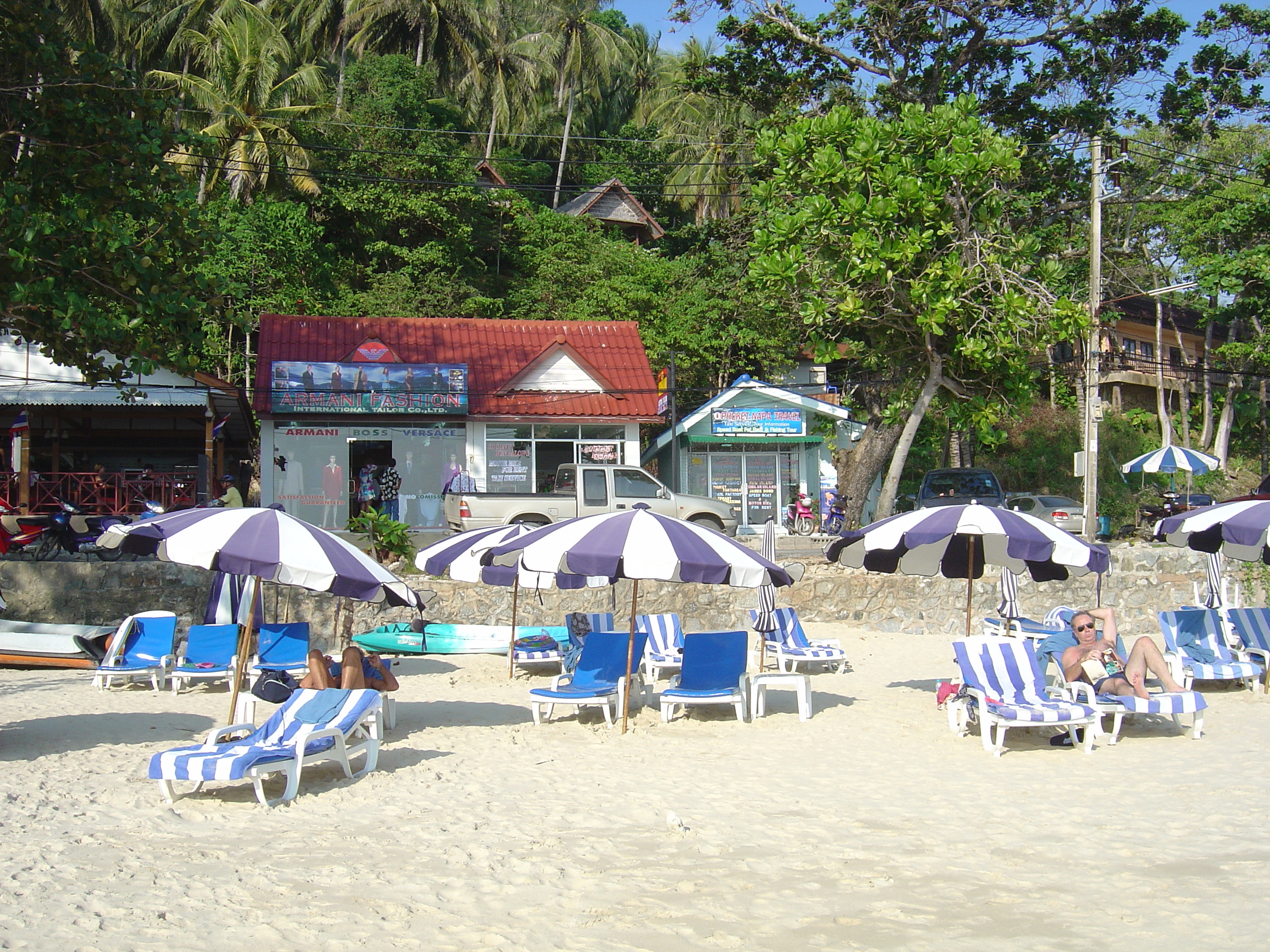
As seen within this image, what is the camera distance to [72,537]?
1575cm

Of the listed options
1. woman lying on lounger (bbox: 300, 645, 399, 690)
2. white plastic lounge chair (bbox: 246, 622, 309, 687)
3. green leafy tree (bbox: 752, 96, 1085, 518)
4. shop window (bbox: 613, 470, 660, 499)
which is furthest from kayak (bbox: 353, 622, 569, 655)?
green leafy tree (bbox: 752, 96, 1085, 518)

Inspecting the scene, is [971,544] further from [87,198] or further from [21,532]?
[21,532]

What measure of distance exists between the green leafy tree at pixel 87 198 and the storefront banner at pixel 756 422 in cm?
1618

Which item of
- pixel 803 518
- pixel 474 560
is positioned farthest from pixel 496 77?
pixel 474 560

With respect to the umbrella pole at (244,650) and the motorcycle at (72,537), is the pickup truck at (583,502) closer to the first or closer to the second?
the motorcycle at (72,537)

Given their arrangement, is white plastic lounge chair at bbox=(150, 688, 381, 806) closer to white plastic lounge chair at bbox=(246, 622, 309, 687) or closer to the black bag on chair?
the black bag on chair

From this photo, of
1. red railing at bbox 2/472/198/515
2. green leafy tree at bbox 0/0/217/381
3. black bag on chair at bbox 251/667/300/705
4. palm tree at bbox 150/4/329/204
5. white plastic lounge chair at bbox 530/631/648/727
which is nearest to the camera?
black bag on chair at bbox 251/667/300/705

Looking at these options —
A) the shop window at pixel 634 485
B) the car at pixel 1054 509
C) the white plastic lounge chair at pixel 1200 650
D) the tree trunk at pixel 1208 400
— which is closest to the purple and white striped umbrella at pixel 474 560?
the white plastic lounge chair at pixel 1200 650

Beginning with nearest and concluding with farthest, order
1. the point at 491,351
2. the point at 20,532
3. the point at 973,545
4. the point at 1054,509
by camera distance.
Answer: the point at 973,545
the point at 20,532
the point at 1054,509
the point at 491,351

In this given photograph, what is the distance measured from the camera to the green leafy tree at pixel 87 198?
432 inches

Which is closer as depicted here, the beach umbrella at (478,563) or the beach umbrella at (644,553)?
the beach umbrella at (644,553)

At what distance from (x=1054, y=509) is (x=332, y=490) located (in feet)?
54.5

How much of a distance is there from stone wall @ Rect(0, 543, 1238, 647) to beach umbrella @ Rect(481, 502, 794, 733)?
226 inches

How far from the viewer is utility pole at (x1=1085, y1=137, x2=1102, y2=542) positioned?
1961cm
